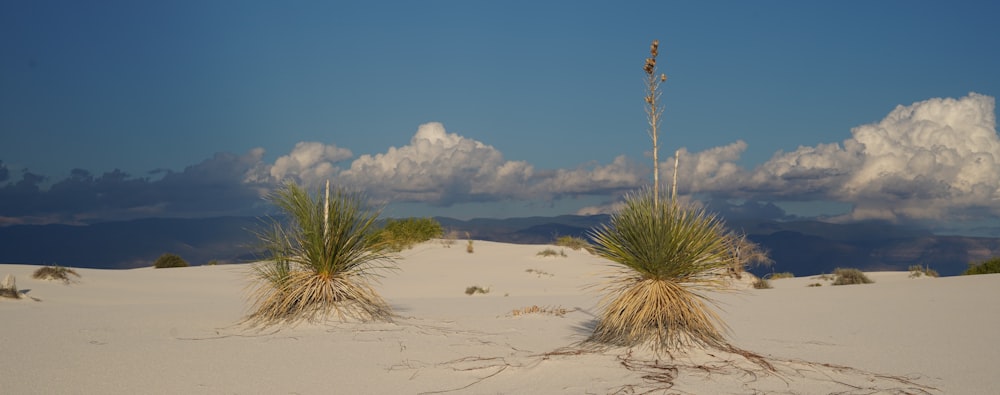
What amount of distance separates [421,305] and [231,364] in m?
8.99

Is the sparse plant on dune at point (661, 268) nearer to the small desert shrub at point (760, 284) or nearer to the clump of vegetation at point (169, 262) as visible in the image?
the small desert shrub at point (760, 284)

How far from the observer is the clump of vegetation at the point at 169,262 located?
32.3 metres

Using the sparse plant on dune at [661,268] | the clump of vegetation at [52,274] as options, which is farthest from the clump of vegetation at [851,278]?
the clump of vegetation at [52,274]

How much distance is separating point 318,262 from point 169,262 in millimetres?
24505

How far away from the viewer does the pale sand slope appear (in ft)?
24.1

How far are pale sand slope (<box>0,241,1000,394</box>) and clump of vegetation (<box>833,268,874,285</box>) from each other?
7.12 m

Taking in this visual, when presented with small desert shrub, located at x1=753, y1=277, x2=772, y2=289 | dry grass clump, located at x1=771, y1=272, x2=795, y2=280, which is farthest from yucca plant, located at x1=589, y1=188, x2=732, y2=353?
dry grass clump, located at x1=771, y1=272, x2=795, y2=280

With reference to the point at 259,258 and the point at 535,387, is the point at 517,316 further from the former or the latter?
the point at 535,387

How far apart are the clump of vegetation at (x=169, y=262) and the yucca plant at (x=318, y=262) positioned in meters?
23.1

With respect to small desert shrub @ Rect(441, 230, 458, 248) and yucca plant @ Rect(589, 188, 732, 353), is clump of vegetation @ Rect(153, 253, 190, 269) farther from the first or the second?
yucca plant @ Rect(589, 188, 732, 353)

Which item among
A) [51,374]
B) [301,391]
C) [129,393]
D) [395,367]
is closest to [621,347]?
[395,367]

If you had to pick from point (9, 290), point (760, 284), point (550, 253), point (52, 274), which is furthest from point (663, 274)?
point (550, 253)

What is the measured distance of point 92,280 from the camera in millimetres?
22453

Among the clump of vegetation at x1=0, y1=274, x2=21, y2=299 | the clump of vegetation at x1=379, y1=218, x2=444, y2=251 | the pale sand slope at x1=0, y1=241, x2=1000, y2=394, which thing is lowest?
the pale sand slope at x1=0, y1=241, x2=1000, y2=394
